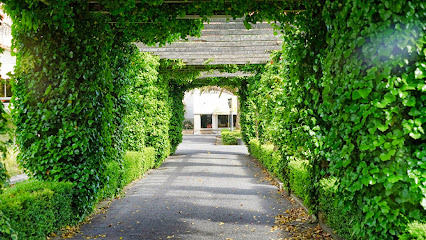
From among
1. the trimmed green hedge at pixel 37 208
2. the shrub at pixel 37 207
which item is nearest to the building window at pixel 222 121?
the trimmed green hedge at pixel 37 208

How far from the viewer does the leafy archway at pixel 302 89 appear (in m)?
3.27

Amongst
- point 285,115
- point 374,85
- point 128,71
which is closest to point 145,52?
point 128,71

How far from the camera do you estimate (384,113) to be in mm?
3320

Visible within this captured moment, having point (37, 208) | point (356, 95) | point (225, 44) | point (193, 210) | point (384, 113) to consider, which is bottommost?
point (193, 210)

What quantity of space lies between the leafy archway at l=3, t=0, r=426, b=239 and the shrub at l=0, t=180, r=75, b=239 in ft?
1.30

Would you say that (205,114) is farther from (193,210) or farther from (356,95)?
(356,95)

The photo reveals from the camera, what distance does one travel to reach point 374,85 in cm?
340

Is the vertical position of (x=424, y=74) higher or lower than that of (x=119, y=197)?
higher

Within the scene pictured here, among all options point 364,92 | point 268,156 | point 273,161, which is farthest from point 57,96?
point 268,156

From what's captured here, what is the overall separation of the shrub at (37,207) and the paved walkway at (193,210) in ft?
1.58

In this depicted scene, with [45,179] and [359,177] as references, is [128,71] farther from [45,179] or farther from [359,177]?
[359,177]

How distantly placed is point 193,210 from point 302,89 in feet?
10.6

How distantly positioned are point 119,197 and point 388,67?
693 cm

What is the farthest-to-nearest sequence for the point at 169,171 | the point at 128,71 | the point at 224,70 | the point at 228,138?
the point at 228,138
the point at 224,70
the point at 169,171
the point at 128,71
